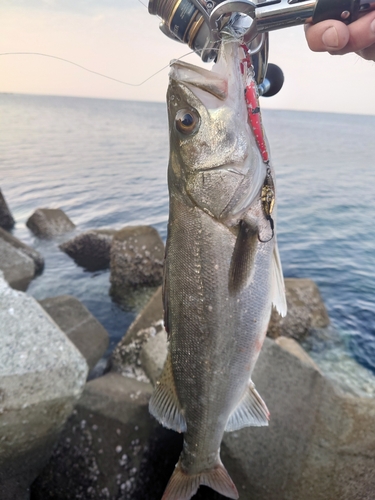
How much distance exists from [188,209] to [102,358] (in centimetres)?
560

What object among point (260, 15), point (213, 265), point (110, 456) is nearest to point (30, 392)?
point (110, 456)

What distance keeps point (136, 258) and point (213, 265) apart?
23.5 ft

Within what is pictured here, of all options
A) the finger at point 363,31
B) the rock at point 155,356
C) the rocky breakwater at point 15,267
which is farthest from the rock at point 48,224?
the finger at point 363,31

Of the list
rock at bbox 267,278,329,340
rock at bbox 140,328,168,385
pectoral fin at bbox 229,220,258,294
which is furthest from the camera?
rock at bbox 267,278,329,340

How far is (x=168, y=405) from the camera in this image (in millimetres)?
2441

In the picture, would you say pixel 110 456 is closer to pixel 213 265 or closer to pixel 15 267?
pixel 213 265

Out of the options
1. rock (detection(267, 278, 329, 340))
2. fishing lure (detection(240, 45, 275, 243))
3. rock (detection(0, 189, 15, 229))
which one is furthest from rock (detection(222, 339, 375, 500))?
rock (detection(0, 189, 15, 229))

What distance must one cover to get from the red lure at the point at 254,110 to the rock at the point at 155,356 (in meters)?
3.12

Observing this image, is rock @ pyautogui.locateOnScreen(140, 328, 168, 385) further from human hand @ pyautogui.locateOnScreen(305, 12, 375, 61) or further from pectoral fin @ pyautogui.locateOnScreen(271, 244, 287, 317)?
human hand @ pyautogui.locateOnScreen(305, 12, 375, 61)

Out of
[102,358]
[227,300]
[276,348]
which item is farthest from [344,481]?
[102,358]

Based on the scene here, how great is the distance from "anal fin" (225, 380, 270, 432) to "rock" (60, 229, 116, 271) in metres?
8.84

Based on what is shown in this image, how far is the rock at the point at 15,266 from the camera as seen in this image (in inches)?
306

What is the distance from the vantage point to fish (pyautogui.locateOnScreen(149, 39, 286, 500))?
196 cm

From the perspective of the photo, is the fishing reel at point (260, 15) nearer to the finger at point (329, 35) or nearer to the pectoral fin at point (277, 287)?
the finger at point (329, 35)
